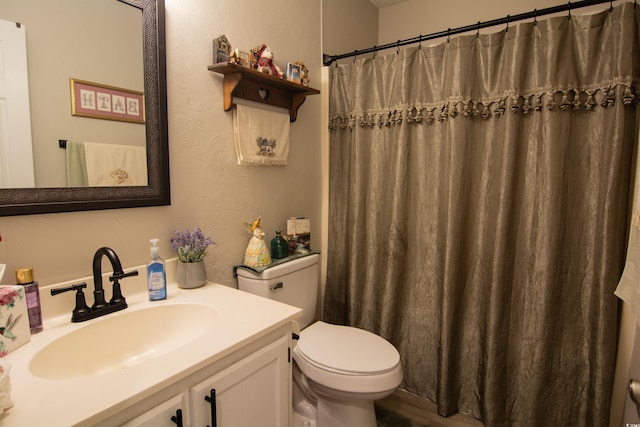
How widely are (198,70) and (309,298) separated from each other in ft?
3.85

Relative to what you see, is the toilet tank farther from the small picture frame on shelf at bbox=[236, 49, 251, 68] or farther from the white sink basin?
the small picture frame on shelf at bbox=[236, 49, 251, 68]

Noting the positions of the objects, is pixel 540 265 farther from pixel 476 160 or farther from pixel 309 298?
pixel 309 298

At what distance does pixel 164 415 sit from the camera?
2.56 ft

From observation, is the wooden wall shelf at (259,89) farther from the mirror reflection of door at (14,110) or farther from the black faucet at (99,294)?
the black faucet at (99,294)

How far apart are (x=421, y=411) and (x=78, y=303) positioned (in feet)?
5.43

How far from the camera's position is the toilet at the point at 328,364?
1373 mm

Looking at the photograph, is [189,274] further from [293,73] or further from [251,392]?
[293,73]

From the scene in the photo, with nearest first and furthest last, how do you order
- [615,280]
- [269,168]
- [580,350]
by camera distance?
[615,280]
[580,350]
[269,168]

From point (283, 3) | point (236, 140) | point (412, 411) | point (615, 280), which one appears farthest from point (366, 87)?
point (412, 411)

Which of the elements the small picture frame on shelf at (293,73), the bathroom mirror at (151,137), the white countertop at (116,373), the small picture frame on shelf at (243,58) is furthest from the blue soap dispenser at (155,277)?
the small picture frame on shelf at (293,73)

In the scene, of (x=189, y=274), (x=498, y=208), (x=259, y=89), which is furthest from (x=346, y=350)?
(x=259, y=89)

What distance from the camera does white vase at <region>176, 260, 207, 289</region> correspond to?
1302mm

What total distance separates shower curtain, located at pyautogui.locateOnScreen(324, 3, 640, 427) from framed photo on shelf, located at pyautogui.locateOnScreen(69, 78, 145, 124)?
114 centimetres

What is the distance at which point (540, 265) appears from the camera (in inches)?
59.4
